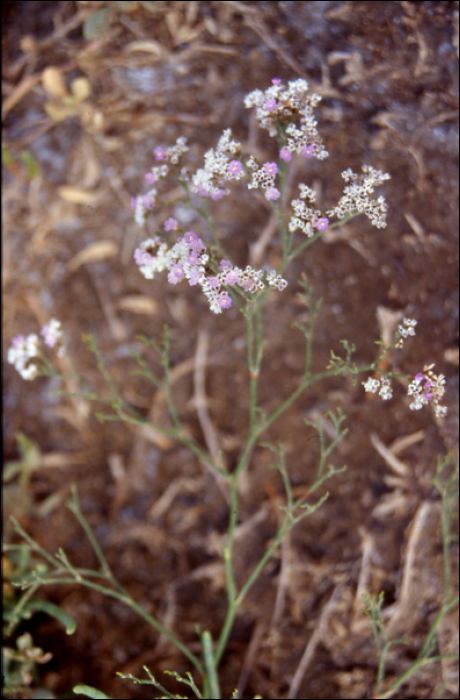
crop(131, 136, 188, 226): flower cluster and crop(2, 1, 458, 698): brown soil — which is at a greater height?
crop(131, 136, 188, 226): flower cluster

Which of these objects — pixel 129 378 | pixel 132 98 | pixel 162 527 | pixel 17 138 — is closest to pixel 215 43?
pixel 132 98

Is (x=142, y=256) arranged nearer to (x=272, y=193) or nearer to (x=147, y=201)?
(x=147, y=201)

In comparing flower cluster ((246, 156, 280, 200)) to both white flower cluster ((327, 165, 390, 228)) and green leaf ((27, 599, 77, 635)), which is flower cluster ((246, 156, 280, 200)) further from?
green leaf ((27, 599, 77, 635))

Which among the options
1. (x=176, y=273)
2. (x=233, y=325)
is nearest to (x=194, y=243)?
(x=176, y=273)

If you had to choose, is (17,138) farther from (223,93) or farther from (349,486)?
(349,486)

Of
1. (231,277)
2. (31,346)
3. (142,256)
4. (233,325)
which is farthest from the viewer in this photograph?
(233,325)

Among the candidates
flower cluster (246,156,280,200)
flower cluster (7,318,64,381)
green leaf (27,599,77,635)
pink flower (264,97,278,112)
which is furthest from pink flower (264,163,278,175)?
green leaf (27,599,77,635)
